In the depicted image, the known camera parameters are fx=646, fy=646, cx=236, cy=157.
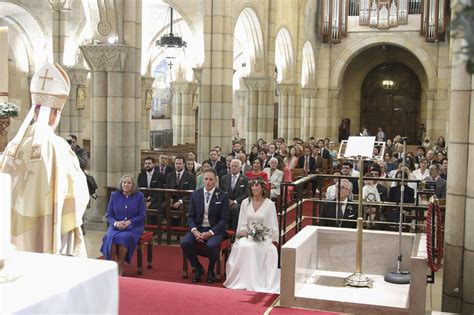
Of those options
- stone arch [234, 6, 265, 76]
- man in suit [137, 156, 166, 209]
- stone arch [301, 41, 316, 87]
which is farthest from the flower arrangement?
stone arch [301, 41, 316, 87]

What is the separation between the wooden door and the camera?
33.4 metres

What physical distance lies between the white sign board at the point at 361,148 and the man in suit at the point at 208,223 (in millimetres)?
2019

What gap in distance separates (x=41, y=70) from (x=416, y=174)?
888cm

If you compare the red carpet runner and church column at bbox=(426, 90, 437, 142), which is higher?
church column at bbox=(426, 90, 437, 142)

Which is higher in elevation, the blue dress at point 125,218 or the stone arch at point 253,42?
the stone arch at point 253,42

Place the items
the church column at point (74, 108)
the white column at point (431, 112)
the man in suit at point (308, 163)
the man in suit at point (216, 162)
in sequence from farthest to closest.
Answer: the white column at point (431, 112) < the church column at point (74, 108) < the man in suit at point (308, 163) < the man in suit at point (216, 162)

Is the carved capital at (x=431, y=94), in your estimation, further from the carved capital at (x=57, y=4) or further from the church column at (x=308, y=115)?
the carved capital at (x=57, y=4)

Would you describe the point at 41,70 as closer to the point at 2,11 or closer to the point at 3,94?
the point at 3,94

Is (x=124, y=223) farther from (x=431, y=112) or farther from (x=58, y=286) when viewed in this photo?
(x=431, y=112)

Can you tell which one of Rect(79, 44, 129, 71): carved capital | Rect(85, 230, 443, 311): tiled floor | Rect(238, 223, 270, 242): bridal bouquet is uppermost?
Rect(79, 44, 129, 71): carved capital

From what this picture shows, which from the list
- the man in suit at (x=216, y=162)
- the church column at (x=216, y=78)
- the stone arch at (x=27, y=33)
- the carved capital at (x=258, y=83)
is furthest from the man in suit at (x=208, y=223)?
the carved capital at (x=258, y=83)

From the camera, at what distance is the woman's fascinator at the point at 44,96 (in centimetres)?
452

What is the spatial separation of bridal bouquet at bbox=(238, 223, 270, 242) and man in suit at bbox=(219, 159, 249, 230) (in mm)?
1428

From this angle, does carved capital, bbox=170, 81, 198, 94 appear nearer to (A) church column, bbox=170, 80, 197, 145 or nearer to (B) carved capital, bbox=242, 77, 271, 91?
(A) church column, bbox=170, 80, 197, 145
